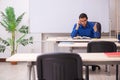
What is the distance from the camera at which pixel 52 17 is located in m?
6.96

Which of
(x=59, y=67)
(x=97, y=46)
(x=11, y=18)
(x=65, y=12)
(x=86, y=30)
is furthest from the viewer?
(x=65, y=12)

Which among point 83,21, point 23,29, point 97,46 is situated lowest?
point 97,46

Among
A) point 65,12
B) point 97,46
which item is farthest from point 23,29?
point 97,46

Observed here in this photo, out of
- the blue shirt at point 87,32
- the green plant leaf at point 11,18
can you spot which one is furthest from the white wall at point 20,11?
the blue shirt at point 87,32

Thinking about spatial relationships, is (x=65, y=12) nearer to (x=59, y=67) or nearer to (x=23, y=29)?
(x=23, y=29)

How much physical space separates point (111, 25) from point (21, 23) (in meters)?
2.57

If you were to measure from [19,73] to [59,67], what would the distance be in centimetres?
330

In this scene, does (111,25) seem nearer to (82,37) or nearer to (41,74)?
(82,37)

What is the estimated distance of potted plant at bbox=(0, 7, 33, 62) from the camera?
6707mm

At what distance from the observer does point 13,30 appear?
22.2ft

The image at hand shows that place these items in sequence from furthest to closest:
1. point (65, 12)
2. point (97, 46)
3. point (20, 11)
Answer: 1. point (20, 11)
2. point (65, 12)
3. point (97, 46)

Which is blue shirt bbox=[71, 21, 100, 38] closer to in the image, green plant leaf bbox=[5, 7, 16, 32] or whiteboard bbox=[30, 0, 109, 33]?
whiteboard bbox=[30, 0, 109, 33]

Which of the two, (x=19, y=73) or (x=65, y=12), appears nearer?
(x=19, y=73)

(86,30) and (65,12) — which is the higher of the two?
(65,12)
